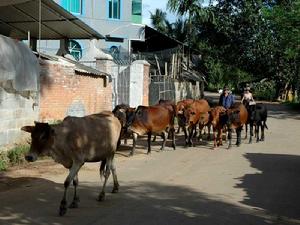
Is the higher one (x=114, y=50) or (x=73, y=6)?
(x=73, y=6)

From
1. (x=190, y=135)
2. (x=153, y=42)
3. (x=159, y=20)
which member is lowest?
(x=190, y=135)

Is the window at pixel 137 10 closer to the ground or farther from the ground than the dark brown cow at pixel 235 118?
farther from the ground

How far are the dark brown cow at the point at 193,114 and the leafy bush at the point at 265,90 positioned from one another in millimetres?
40019

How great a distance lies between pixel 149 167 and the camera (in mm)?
13969

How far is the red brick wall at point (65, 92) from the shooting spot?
1720 cm

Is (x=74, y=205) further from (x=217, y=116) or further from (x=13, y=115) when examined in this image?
(x=217, y=116)

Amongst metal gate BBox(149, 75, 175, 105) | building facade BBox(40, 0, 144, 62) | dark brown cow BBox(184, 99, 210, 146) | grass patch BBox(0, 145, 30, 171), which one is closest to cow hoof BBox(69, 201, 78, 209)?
grass patch BBox(0, 145, 30, 171)

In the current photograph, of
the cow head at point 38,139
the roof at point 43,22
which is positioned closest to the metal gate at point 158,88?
the roof at point 43,22

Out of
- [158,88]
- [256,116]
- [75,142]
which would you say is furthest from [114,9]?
[75,142]

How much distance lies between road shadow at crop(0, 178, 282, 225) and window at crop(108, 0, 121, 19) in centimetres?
3092

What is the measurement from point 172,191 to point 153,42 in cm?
3062

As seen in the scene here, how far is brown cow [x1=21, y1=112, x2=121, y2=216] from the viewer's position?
8.56 metres

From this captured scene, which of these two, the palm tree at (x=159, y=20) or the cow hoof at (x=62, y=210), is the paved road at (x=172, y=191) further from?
the palm tree at (x=159, y=20)

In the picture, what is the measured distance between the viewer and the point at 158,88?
94.7ft
